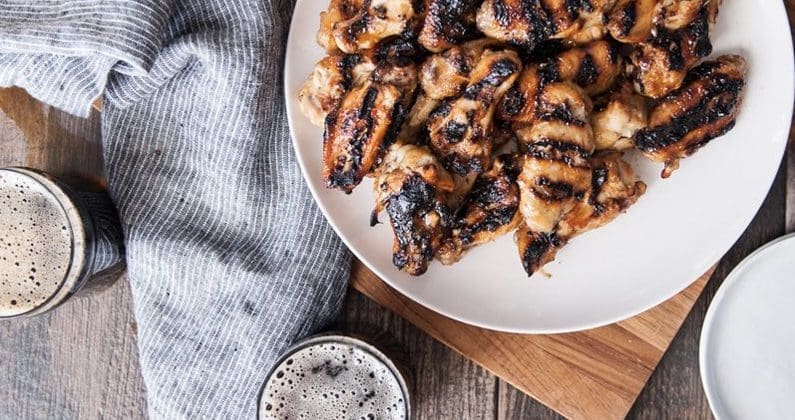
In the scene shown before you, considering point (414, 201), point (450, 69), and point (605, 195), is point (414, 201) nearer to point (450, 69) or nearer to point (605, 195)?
point (450, 69)

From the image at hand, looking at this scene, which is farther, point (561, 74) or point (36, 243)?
point (36, 243)

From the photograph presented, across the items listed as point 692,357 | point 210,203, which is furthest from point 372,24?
point 692,357

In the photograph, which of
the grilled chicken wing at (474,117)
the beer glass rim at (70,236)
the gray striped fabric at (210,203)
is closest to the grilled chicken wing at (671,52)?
the grilled chicken wing at (474,117)

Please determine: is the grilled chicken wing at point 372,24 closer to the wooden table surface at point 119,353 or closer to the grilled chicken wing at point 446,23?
the grilled chicken wing at point 446,23

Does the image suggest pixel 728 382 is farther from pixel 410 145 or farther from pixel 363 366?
pixel 410 145

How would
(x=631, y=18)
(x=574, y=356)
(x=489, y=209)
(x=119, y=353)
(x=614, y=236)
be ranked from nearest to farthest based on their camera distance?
(x=631, y=18) < (x=489, y=209) < (x=614, y=236) < (x=574, y=356) < (x=119, y=353)

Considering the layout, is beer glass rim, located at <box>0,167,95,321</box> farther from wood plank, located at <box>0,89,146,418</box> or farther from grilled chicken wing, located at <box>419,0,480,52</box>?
grilled chicken wing, located at <box>419,0,480,52</box>

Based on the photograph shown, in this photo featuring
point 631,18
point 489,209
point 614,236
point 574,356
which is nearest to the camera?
point 631,18

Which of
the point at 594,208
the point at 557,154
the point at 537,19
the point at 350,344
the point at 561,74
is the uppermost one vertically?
the point at 537,19
